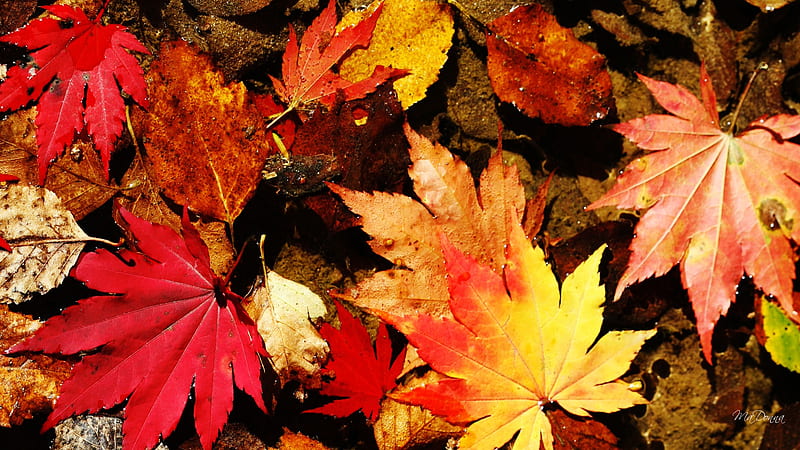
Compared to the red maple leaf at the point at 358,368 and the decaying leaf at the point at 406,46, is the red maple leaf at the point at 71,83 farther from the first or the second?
the red maple leaf at the point at 358,368

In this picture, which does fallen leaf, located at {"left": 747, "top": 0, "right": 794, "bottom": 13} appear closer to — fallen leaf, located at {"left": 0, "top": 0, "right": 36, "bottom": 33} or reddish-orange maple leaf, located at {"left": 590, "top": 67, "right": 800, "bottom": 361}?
reddish-orange maple leaf, located at {"left": 590, "top": 67, "right": 800, "bottom": 361}

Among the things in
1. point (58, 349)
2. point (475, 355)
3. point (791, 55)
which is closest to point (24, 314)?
point (58, 349)

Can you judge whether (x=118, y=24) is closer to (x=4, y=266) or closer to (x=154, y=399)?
(x=4, y=266)

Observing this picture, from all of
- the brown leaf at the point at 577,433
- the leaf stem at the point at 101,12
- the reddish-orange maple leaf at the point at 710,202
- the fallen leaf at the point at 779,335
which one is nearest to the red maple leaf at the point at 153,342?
the leaf stem at the point at 101,12

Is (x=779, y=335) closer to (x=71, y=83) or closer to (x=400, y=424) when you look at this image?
(x=400, y=424)

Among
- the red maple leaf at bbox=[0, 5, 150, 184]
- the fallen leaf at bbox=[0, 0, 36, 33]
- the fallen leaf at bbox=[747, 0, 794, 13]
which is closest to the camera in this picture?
the red maple leaf at bbox=[0, 5, 150, 184]

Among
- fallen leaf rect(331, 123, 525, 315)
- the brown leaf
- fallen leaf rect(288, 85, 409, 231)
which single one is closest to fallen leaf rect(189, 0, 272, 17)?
fallen leaf rect(288, 85, 409, 231)
